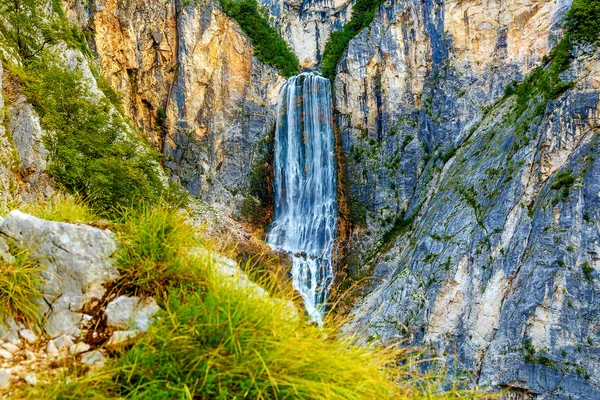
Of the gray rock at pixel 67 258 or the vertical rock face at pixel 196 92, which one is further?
the vertical rock face at pixel 196 92

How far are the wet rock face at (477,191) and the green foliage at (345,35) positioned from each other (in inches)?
92.6

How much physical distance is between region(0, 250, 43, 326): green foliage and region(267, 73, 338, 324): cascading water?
26.0 metres

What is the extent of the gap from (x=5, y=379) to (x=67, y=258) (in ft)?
3.40

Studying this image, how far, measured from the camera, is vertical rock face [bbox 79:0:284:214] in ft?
109

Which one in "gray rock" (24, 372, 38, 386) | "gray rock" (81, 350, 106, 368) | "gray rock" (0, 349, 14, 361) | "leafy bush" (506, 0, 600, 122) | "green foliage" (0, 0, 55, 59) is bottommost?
"gray rock" (24, 372, 38, 386)

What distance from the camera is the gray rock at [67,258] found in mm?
2852

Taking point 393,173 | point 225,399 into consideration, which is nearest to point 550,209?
point 393,173

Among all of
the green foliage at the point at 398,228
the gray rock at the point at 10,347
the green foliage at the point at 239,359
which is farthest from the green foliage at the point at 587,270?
the gray rock at the point at 10,347

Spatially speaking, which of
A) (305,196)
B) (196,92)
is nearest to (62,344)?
(305,196)

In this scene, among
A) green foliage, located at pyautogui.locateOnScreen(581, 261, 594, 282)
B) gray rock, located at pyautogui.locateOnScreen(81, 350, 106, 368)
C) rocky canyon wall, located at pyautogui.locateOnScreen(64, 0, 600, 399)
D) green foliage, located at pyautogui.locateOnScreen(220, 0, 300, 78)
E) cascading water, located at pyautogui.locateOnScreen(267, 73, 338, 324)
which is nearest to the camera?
gray rock, located at pyautogui.locateOnScreen(81, 350, 106, 368)

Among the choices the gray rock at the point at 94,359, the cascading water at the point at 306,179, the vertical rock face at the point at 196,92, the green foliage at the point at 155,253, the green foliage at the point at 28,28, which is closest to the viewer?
the gray rock at the point at 94,359

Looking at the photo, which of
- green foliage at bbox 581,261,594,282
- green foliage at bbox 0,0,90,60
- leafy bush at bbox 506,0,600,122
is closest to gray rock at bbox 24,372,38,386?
green foliage at bbox 581,261,594,282

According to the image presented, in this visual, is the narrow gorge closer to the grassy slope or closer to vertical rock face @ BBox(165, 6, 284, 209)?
the grassy slope

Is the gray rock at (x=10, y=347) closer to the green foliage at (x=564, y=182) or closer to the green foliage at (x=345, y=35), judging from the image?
the green foliage at (x=564, y=182)
